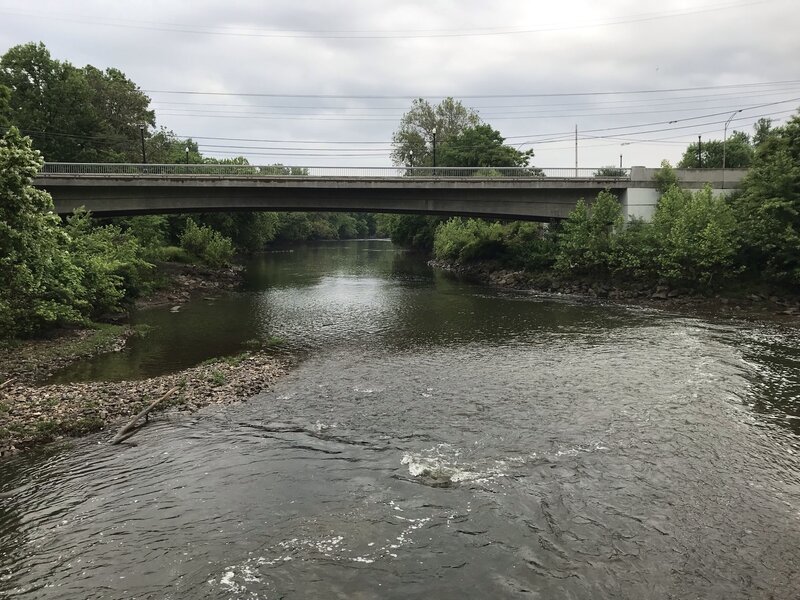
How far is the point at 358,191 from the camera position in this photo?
46.7 m

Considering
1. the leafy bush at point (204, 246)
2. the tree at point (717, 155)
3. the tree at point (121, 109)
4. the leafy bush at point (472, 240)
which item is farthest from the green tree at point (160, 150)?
the tree at point (717, 155)

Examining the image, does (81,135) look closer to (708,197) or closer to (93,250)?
(93,250)

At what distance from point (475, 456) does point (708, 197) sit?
34.1 meters

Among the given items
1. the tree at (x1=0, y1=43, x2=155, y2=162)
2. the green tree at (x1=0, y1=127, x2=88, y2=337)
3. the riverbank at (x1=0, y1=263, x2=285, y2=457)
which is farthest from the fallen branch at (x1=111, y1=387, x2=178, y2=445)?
the tree at (x1=0, y1=43, x2=155, y2=162)

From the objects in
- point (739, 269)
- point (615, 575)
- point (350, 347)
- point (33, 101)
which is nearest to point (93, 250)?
point (350, 347)

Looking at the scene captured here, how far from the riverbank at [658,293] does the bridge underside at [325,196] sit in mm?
6305

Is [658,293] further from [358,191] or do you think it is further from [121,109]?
[121,109]

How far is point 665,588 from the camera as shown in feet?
28.1

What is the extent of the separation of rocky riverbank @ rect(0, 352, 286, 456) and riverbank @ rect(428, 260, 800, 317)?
1091 inches

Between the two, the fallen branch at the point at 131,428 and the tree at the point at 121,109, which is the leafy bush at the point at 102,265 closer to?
the fallen branch at the point at 131,428

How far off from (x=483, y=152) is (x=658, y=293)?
132ft

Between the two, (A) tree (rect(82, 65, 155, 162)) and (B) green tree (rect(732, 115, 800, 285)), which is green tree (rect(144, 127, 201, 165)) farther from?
(B) green tree (rect(732, 115, 800, 285))

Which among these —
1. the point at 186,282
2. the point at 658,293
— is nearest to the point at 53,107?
the point at 186,282

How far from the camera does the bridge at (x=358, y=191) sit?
42.5 metres
